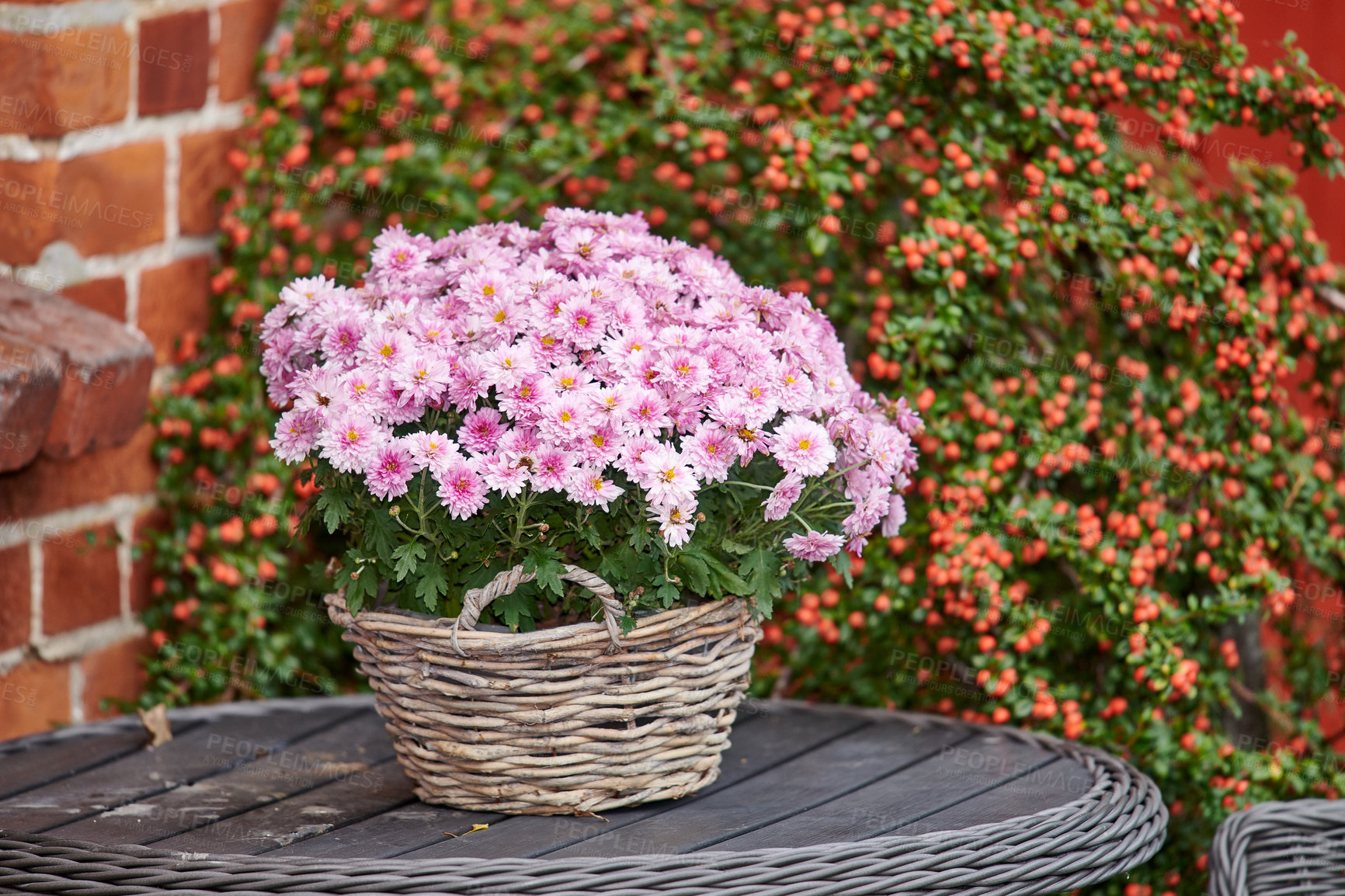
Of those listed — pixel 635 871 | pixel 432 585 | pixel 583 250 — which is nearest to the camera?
pixel 635 871

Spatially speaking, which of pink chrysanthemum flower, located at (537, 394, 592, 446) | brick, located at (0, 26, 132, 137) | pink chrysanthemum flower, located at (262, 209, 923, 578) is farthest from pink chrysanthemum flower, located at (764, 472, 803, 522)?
brick, located at (0, 26, 132, 137)

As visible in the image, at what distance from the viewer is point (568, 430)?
54.5 inches

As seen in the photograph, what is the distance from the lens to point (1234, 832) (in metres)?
1.81

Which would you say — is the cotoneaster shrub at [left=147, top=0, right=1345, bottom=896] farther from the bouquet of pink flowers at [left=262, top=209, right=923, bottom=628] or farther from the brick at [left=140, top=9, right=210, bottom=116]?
the bouquet of pink flowers at [left=262, top=209, right=923, bottom=628]

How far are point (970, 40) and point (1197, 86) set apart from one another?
0.41 m

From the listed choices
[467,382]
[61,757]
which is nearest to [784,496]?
[467,382]

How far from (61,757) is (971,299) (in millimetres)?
1548

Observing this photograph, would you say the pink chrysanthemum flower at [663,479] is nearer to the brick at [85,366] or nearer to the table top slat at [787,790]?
the table top slat at [787,790]

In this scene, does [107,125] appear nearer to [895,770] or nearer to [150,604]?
[150,604]

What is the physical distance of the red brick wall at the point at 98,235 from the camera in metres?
2.11

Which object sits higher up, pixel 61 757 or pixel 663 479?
pixel 663 479

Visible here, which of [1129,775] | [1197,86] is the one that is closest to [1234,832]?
[1129,775]

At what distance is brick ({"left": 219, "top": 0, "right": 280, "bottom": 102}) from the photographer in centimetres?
245

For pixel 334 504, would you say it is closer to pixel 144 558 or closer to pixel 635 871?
pixel 635 871
